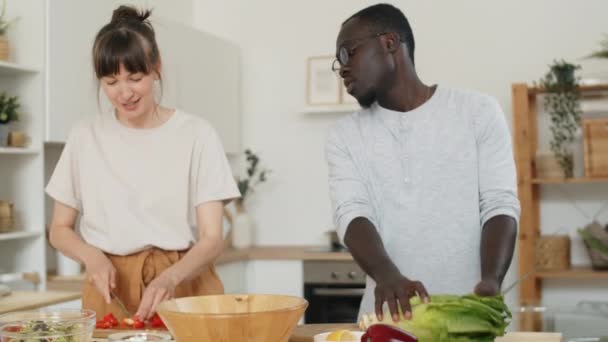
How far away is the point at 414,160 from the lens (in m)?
2.02

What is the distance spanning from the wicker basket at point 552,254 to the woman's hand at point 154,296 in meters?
2.77

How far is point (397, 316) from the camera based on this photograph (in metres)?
1.28

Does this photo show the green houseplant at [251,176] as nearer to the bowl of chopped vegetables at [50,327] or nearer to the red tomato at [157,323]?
the red tomato at [157,323]

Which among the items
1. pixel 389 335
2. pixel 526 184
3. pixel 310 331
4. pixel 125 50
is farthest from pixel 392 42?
pixel 526 184

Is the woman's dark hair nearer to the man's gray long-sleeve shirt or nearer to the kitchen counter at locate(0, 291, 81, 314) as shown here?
the man's gray long-sleeve shirt

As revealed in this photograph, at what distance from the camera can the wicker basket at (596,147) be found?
4.14m

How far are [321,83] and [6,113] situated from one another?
1947mm

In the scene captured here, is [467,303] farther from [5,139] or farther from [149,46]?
[5,139]

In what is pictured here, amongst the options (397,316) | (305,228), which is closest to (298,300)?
(397,316)

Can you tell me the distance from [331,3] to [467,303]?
3.86 meters

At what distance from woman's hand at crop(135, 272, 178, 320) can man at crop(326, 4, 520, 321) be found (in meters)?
0.40

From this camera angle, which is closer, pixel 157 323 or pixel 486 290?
pixel 486 290

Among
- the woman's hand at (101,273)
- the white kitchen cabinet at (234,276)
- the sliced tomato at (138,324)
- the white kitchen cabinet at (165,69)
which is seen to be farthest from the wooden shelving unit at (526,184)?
the sliced tomato at (138,324)

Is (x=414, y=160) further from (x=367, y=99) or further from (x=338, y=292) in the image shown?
(x=338, y=292)
